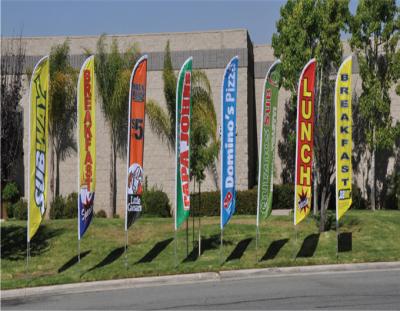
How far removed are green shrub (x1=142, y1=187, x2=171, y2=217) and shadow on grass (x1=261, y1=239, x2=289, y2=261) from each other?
331 inches

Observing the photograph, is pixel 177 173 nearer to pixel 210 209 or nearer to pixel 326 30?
pixel 210 209

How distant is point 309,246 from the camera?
1877 cm

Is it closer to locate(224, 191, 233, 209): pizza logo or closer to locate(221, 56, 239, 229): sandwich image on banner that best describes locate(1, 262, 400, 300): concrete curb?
locate(221, 56, 239, 229): sandwich image on banner

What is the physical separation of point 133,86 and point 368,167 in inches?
619

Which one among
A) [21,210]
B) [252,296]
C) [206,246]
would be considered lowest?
[252,296]

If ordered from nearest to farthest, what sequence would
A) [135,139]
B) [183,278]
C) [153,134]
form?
[183,278], [135,139], [153,134]

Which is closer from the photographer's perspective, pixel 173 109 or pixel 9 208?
pixel 9 208

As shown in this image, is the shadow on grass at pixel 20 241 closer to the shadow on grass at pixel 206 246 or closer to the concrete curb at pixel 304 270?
the shadow on grass at pixel 206 246

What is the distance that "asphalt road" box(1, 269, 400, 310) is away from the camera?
12.6 meters

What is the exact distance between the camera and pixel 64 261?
17.7 m

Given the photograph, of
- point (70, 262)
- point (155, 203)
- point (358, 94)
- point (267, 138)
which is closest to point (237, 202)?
point (155, 203)

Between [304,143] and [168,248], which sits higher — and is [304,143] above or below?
above

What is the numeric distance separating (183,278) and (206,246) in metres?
3.30

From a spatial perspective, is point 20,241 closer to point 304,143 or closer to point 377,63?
point 304,143
